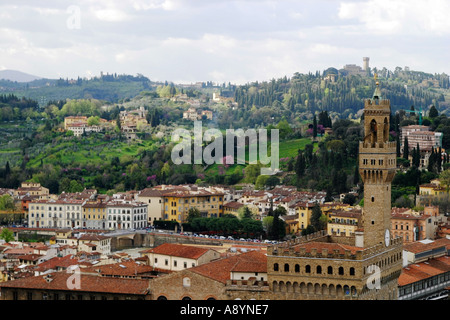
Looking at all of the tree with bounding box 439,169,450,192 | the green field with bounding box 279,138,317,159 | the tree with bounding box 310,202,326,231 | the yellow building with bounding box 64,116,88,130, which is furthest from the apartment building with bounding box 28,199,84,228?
the yellow building with bounding box 64,116,88,130

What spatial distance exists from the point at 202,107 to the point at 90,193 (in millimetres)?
86258

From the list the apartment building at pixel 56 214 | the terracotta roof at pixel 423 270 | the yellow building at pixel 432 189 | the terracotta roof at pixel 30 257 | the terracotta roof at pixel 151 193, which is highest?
the yellow building at pixel 432 189

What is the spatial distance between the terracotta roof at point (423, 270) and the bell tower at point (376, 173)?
11.0 m

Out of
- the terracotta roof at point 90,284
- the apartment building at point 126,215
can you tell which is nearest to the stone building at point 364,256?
the terracotta roof at point 90,284

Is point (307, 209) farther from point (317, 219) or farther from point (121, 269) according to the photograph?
point (121, 269)

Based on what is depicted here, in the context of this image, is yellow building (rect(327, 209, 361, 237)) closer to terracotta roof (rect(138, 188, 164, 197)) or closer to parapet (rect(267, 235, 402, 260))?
terracotta roof (rect(138, 188, 164, 197))

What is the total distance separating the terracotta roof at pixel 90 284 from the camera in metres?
40.8

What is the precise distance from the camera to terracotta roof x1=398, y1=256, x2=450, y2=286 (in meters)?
50.7

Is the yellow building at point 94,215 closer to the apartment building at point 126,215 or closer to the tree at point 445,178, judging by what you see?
the apartment building at point 126,215

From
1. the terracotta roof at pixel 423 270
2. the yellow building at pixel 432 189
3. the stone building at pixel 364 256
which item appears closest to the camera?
the stone building at pixel 364 256

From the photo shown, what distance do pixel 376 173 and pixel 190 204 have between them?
50.6 m

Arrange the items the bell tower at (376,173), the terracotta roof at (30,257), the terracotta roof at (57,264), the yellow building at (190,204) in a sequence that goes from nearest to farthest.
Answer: the bell tower at (376,173), the terracotta roof at (57,264), the terracotta roof at (30,257), the yellow building at (190,204)

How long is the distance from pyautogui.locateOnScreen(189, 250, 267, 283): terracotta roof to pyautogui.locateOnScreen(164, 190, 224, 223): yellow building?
4603 cm
